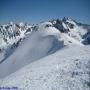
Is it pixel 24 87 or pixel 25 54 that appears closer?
pixel 24 87

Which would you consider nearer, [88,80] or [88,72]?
[88,80]

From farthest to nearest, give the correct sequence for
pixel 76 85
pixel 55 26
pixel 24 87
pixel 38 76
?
1. pixel 55 26
2. pixel 38 76
3. pixel 24 87
4. pixel 76 85

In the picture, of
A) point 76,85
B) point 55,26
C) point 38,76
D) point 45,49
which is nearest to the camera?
point 76,85

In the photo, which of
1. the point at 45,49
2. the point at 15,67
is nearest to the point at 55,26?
the point at 45,49

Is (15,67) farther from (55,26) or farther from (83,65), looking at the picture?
(55,26)

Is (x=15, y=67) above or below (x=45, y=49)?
below

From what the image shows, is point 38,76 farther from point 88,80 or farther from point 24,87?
point 88,80

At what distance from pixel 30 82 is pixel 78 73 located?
6.72 m

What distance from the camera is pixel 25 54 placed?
377 ft

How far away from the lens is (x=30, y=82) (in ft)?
81.0

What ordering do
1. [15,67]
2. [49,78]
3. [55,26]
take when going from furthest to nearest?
[55,26], [15,67], [49,78]

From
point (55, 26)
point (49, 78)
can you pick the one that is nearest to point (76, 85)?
point (49, 78)

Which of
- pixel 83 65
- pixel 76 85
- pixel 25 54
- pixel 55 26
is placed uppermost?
pixel 55 26

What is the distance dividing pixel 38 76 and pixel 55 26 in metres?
152
